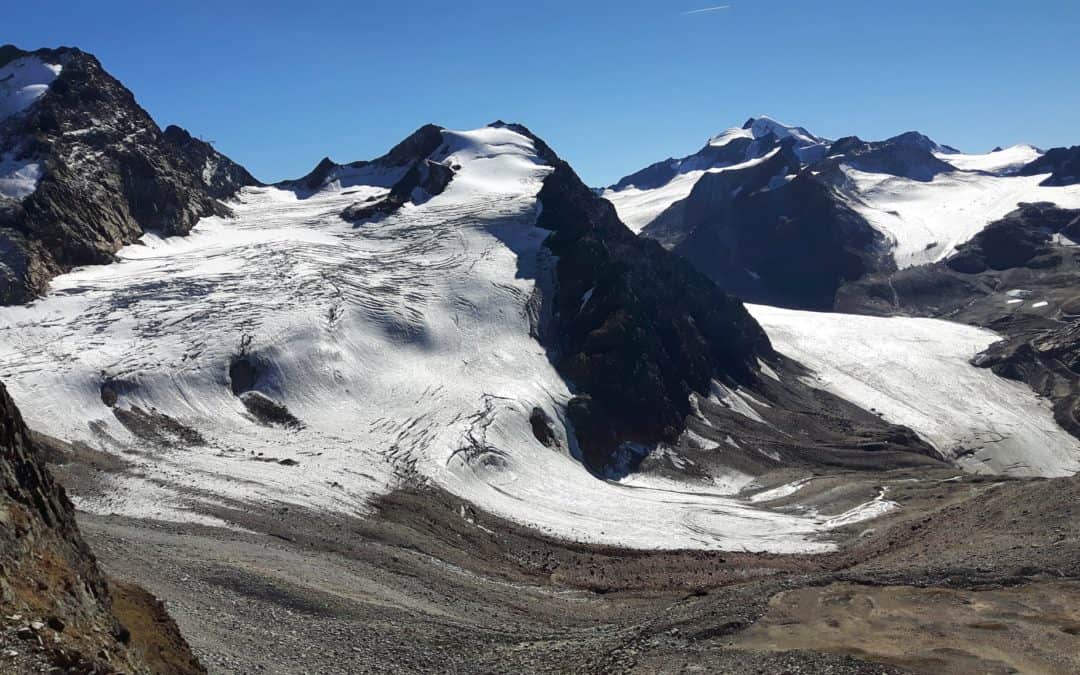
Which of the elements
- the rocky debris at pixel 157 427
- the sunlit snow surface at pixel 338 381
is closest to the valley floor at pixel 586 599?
the sunlit snow surface at pixel 338 381

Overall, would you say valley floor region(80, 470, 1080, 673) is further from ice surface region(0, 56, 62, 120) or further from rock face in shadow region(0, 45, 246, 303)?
ice surface region(0, 56, 62, 120)

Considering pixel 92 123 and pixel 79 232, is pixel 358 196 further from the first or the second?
pixel 79 232

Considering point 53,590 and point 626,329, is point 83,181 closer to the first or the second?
point 626,329

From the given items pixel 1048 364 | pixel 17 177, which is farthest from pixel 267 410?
pixel 1048 364

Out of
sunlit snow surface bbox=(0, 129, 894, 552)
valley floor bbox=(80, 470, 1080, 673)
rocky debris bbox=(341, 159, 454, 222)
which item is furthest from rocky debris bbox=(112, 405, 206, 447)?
rocky debris bbox=(341, 159, 454, 222)

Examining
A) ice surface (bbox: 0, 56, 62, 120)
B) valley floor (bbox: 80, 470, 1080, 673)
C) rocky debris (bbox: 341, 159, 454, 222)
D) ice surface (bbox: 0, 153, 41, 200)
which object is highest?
ice surface (bbox: 0, 56, 62, 120)

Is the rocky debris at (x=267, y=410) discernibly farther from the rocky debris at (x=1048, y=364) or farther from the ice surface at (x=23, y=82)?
the rocky debris at (x=1048, y=364)
